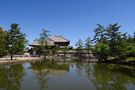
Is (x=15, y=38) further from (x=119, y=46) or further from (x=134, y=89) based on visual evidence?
(x=134, y=89)

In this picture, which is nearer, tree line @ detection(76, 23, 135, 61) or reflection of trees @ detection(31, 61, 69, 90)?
reflection of trees @ detection(31, 61, 69, 90)

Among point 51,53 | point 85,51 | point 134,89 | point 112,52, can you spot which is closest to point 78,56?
point 85,51

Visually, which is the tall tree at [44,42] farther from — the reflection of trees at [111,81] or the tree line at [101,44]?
the reflection of trees at [111,81]

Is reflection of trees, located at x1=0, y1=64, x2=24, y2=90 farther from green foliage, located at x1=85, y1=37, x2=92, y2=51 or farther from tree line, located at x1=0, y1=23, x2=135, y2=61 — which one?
green foliage, located at x1=85, y1=37, x2=92, y2=51

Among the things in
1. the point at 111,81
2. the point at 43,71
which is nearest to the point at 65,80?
the point at 111,81

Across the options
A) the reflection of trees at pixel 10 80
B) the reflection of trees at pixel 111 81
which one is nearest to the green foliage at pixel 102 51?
the reflection of trees at pixel 111 81

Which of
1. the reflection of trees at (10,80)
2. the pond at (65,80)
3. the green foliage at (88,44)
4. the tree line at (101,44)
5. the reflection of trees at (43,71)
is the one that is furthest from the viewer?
the green foliage at (88,44)

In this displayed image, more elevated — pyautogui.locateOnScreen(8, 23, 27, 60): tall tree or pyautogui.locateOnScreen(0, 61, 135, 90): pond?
pyautogui.locateOnScreen(8, 23, 27, 60): tall tree

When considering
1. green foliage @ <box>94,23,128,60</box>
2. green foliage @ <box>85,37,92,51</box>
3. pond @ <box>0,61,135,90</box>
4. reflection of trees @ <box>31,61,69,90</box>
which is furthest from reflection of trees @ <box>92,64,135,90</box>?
green foliage @ <box>85,37,92,51</box>

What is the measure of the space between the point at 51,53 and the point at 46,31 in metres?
8.09

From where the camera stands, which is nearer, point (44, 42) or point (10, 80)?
point (10, 80)

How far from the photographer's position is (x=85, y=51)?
2630 inches

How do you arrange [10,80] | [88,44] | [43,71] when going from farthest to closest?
1. [88,44]
2. [43,71]
3. [10,80]

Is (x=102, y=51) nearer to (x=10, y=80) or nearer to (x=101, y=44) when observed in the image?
(x=101, y=44)
